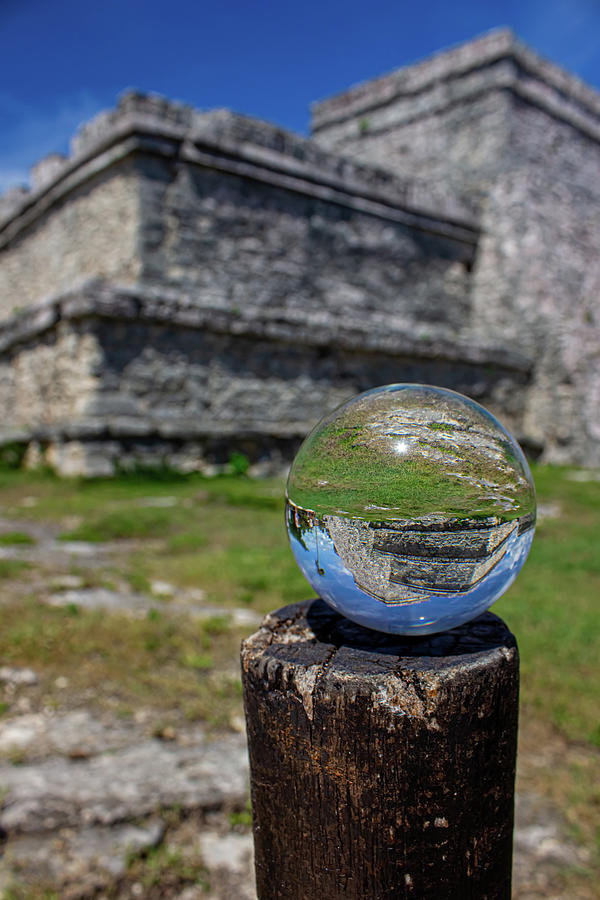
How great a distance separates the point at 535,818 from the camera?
2307 mm

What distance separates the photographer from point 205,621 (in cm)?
367

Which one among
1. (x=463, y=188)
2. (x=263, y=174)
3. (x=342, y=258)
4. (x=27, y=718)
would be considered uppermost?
(x=463, y=188)

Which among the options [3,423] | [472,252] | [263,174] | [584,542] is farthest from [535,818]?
[472,252]

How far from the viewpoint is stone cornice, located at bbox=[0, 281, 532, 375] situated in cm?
795

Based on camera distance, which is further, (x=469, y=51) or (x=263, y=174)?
(x=469, y=51)

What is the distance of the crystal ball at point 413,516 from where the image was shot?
3.87 feet

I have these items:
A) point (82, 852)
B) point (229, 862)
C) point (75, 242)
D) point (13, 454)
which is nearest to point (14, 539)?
point (82, 852)

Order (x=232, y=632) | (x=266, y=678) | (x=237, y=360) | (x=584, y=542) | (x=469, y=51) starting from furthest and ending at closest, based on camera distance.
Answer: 1. (x=469, y=51)
2. (x=237, y=360)
3. (x=584, y=542)
4. (x=232, y=632)
5. (x=266, y=678)

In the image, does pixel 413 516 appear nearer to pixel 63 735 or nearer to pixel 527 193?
pixel 63 735

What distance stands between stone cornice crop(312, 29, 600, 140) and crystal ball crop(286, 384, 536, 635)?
41.1ft

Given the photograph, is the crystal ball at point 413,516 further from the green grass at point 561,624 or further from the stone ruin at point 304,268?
the stone ruin at point 304,268

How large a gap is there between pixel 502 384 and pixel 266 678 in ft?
37.4

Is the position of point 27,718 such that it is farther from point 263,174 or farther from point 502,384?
point 502,384

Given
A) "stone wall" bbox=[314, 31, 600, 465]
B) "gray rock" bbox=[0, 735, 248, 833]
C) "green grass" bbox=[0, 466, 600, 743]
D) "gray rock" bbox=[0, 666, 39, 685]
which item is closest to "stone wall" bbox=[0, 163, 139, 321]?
"green grass" bbox=[0, 466, 600, 743]
